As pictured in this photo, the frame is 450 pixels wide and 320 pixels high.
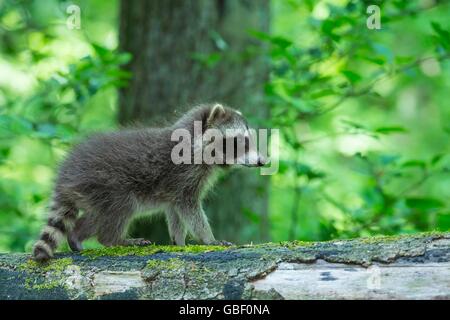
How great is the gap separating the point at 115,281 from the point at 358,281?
5.17ft

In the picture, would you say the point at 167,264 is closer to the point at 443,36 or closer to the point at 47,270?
the point at 47,270

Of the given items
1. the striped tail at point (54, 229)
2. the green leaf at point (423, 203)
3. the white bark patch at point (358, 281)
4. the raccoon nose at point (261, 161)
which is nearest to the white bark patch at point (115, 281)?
the striped tail at point (54, 229)

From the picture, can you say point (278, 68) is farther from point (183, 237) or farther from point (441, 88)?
point (441, 88)

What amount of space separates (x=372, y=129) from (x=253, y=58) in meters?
2.65

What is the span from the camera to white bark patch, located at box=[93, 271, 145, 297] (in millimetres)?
4074

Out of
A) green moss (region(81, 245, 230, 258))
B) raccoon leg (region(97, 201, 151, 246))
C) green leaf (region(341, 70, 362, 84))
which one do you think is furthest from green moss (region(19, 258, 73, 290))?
green leaf (region(341, 70, 362, 84))

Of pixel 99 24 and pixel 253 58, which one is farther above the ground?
pixel 99 24

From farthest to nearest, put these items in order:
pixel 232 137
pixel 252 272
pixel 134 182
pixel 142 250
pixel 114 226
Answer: pixel 232 137 < pixel 134 182 < pixel 114 226 < pixel 142 250 < pixel 252 272

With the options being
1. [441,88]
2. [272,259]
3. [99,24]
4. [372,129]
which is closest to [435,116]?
[441,88]

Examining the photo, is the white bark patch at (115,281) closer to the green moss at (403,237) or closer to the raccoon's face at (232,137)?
the green moss at (403,237)

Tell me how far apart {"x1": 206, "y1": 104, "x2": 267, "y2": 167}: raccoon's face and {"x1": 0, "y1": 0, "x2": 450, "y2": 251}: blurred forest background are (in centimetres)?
47

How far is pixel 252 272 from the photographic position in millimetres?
3949

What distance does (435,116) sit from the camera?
19.3 meters

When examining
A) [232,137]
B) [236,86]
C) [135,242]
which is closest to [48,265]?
[135,242]
